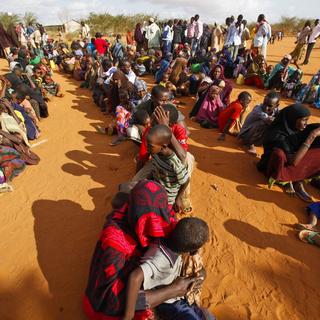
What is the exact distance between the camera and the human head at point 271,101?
15.5 feet

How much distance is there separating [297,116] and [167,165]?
2.18m

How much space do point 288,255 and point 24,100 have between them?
20.6ft

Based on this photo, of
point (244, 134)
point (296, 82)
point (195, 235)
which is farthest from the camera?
point (296, 82)

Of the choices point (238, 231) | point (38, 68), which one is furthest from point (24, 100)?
point (238, 231)

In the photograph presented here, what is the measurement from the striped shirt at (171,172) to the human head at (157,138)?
0.24 m

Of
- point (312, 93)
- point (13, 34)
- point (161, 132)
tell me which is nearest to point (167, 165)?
point (161, 132)

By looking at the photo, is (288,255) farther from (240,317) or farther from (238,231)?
(240,317)

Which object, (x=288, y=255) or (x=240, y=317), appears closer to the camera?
(x=240, y=317)

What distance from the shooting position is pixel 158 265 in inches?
76.8

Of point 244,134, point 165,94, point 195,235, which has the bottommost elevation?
point 244,134

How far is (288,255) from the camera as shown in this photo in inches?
119

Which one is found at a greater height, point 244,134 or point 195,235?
point 195,235

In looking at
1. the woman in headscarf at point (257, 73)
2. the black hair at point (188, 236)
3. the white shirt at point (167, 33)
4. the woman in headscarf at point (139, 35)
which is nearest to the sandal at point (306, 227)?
the black hair at point (188, 236)

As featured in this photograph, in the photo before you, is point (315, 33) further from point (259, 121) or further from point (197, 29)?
point (259, 121)
